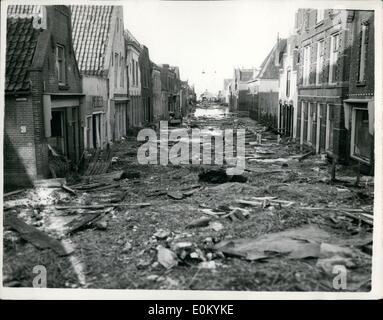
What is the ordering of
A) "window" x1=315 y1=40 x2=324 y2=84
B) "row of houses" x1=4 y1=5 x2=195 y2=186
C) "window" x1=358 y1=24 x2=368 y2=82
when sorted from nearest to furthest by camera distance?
"row of houses" x1=4 y1=5 x2=195 y2=186, "window" x1=358 y1=24 x2=368 y2=82, "window" x1=315 y1=40 x2=324 y2=84

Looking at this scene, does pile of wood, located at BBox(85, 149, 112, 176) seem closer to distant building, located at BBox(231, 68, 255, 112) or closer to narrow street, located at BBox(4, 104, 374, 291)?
narrow street, located at BBox(4, 104, 374, 291)

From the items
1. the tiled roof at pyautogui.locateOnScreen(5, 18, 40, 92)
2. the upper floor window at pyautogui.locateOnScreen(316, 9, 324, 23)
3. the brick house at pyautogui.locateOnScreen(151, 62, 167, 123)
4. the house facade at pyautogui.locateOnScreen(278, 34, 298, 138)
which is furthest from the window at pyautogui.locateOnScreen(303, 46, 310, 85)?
the brick house at pyautogui.locateOnScreen(151, 62, 167, 123)

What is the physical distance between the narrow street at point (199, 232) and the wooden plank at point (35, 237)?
4.7 inches

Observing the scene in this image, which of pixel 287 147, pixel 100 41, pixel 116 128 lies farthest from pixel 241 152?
pixel 100 41

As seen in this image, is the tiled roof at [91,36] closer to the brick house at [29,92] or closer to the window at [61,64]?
the window at [61,64]

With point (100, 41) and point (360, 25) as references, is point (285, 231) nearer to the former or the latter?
point (360, 25)

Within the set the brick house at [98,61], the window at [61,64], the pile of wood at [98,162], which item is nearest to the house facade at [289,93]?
the brick house at [98,61]

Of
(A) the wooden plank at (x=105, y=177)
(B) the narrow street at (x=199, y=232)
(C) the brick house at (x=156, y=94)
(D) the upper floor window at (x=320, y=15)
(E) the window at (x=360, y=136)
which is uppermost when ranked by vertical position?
(D) the upper floor window at (x=320, y=15)

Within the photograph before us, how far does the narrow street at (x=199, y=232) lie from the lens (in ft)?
22.5

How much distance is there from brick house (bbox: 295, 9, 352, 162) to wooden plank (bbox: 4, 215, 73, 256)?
11.7 m

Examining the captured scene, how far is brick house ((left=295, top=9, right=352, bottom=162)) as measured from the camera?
52.3ft

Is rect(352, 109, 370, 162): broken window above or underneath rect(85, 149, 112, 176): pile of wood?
above

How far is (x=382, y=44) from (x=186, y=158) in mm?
12017

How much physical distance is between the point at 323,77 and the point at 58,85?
40.4 ft
